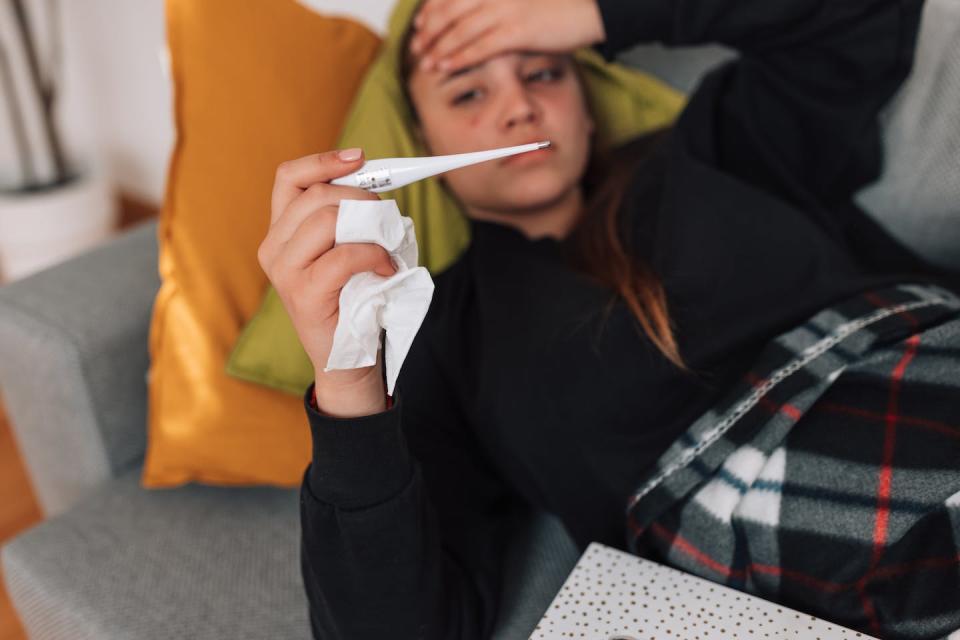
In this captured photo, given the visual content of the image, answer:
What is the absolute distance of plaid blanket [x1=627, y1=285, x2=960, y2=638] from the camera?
2.20ft

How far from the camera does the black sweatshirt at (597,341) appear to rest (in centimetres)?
68

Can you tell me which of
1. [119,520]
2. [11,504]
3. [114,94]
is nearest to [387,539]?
[119,520]

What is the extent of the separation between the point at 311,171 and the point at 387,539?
11.3 inches

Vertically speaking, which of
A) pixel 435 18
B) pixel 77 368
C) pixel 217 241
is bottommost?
pixel 77 368

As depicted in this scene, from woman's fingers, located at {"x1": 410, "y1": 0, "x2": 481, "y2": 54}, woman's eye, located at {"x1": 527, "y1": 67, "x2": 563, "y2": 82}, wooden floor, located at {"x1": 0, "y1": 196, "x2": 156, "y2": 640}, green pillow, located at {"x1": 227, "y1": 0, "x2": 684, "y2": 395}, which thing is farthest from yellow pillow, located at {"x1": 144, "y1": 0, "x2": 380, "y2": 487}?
wooden floor, located at {"x1": 0, "y1": 196, "x2": 156, "y2": 640}

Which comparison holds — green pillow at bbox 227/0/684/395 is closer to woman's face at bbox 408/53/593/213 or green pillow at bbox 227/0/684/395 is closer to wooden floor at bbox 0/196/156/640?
woman's face at bbox 408/53/593/213

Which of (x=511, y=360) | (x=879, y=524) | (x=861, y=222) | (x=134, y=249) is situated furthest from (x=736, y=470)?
(x=134, y=249)

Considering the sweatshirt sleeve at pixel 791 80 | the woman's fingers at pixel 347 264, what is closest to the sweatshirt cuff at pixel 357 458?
the woman's fingers at pixel 347 264

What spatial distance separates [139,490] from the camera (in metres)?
1.05

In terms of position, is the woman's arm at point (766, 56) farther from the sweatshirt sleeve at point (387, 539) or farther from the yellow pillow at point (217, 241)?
the sweatshirt sleeve at point (387, 539)

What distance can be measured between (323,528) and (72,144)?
1.94m

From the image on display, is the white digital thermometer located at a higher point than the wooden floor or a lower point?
higher

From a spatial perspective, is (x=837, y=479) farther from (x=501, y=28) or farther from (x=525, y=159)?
(x=501, y=28)

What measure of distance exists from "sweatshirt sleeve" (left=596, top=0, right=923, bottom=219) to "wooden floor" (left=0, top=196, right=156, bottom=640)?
3.70ft
